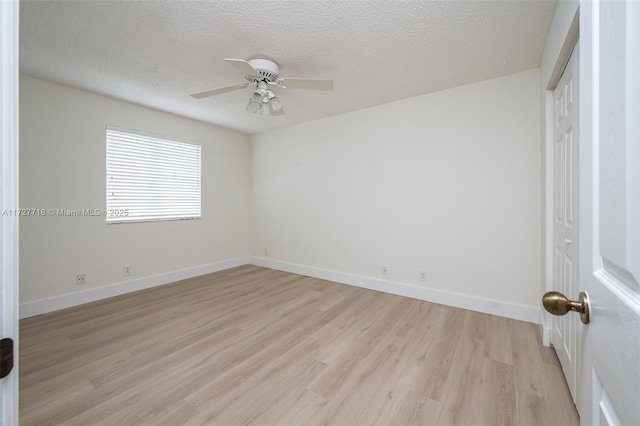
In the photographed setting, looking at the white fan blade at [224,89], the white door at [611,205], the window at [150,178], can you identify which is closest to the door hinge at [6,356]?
the white door at [611,205]

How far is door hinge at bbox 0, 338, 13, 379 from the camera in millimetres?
460

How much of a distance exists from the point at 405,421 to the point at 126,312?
3102 millimetres

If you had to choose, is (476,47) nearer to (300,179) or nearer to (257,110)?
(257,110)

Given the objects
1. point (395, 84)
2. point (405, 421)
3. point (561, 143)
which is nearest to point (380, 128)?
point (395, 84)

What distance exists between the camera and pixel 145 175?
12.6 ft

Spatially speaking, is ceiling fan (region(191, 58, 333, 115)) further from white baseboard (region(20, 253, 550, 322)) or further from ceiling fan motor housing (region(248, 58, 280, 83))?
white baseboard (region(20, 253, 550, 322))

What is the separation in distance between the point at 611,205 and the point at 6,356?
3.67 ft

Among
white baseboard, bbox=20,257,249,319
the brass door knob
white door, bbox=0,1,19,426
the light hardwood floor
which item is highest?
white door, bbox=0,1,19,426

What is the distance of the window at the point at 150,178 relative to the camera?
354 cm

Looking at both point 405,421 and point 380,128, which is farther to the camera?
point 380,128

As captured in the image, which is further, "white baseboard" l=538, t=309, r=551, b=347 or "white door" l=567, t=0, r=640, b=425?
"white baseboard" l=538, t=309, r=551, b=347

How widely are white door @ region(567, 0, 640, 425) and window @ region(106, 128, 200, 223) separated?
4.50 m

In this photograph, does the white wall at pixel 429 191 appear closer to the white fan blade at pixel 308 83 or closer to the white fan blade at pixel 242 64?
the white fan blade at pixel 308 83

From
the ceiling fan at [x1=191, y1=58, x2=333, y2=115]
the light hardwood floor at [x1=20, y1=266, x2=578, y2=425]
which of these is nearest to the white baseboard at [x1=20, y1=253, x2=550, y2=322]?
the light hardwood floor at [x1=20, y1=266, x2=578, y2=425]
